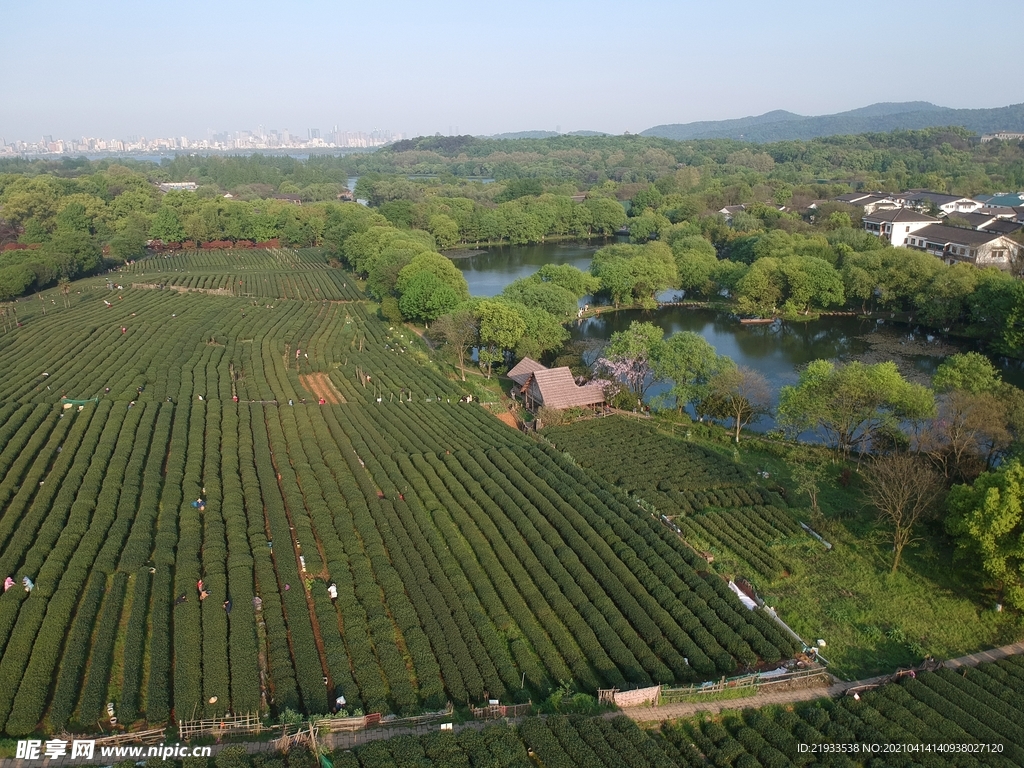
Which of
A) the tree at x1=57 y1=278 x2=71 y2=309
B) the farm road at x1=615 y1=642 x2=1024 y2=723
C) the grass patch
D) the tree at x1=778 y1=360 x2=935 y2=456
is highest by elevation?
the tree at x1=57 y1=278 x2=71 y2=309

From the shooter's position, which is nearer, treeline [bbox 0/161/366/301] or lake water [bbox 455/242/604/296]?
lake water [bbox 455/242/604/296]

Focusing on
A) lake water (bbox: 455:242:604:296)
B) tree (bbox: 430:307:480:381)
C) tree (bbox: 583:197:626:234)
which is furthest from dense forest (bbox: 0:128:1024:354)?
lake water (bbox: 455:242:604:296)

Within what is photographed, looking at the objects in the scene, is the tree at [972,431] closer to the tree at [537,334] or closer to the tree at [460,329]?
the tree at [537,334]

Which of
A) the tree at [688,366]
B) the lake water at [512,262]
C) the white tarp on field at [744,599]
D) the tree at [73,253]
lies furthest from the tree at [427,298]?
the tree at [73,253]

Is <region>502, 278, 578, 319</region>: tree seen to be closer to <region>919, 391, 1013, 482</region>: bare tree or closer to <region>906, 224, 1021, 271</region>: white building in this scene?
<region>919, 391, 1013, 482</region>: bare tree

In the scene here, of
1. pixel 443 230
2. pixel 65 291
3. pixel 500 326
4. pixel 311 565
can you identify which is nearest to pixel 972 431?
pixel 311 565

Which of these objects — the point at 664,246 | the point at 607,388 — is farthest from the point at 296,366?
the point at 664,246

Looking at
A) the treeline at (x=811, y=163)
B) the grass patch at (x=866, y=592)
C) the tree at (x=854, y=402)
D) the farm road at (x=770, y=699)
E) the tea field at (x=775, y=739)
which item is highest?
the treeline at (x=811, y=163)

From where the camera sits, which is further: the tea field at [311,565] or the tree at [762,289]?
the tree at [762,289]

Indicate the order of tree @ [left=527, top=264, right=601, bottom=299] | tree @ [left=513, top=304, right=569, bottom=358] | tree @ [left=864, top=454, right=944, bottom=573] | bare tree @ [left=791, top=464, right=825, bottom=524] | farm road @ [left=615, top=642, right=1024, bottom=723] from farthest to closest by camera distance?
1. tree @ [left=527, top=264, right=601, bottom=299]
2. tree @ [left=513, top=304, right=569, bottom=358]
3. bare tree @ [left=791, top=464, right=825, bottom=524]
4. tree @ [left=864, top=454, right=944, bottom=573]
5. farm road @ [left=615, top=642, right=1024, bottom=723]
